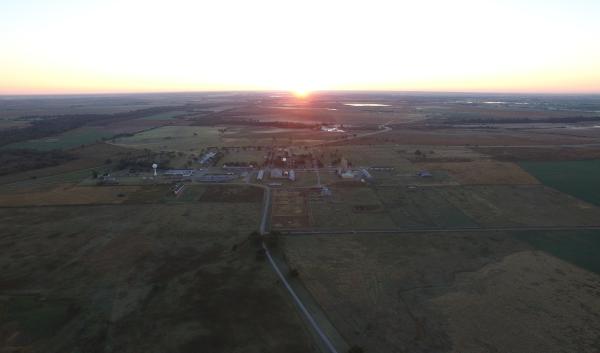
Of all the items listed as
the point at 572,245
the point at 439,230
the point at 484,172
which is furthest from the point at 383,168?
the point at 572,245

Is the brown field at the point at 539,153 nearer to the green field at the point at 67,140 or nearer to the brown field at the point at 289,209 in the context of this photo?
the brown field at the point at 289,209

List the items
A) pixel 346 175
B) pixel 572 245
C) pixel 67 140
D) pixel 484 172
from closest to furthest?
pixel 572 245
pixel 346 175
pixel 484 172
pixel 67 140

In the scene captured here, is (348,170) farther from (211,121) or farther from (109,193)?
(211,121)

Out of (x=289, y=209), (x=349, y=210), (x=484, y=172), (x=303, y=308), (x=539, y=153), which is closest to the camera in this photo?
(x=303, y=308)

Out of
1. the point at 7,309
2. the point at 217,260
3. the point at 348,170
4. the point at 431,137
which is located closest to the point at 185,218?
the point at 217,260

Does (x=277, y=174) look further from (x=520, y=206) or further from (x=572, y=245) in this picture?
(x=572, y=245)

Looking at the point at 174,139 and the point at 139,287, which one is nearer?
the point at 139,287

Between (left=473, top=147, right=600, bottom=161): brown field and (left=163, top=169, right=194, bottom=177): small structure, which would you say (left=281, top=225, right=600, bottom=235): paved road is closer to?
(left=163, top=169, right=194, bottom=177): small structure

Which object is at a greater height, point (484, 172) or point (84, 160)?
point (84, 160)
